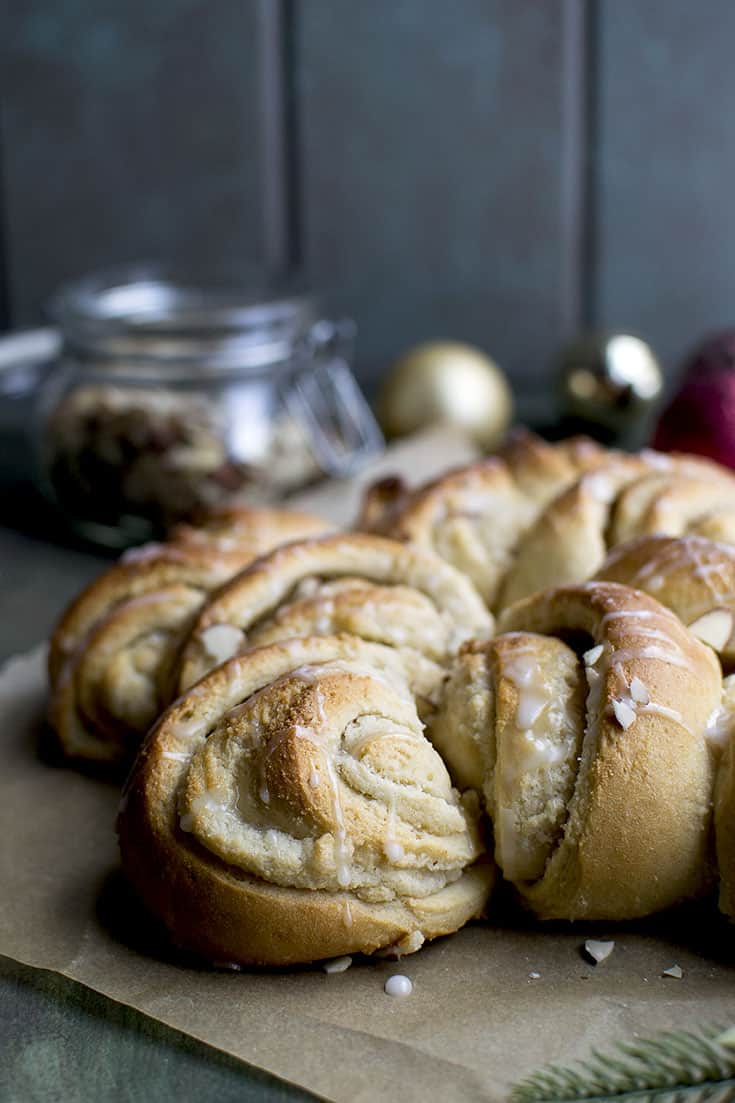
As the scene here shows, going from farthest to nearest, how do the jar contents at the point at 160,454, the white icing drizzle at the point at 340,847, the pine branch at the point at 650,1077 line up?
the jar contents at the point at 160,454
the white icing drizzle at the point at 340,847
the pine branch at the point at 650,1077

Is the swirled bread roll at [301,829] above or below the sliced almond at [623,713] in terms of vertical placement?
below

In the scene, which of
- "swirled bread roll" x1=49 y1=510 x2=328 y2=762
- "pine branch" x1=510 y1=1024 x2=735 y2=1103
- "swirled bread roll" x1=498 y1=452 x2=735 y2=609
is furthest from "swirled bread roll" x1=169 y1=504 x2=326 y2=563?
"pine branch" x1=510 y1=1024 x2=735 y2=1103

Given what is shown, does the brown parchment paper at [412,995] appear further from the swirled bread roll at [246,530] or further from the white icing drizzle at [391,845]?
the swirled bread roll at [246,530]

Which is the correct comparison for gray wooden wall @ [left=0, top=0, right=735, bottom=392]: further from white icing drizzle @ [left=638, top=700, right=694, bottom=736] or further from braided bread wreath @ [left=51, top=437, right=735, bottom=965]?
white icing drizzle @ [left=638, top=700, right=694, bottom=736]

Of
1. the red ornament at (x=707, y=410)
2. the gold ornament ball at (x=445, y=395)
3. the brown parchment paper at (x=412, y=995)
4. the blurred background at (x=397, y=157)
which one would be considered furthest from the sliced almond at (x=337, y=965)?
the blurred background at (x=397, y=157)

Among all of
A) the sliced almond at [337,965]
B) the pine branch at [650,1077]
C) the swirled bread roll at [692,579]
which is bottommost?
the sliced almond at [337,965]
